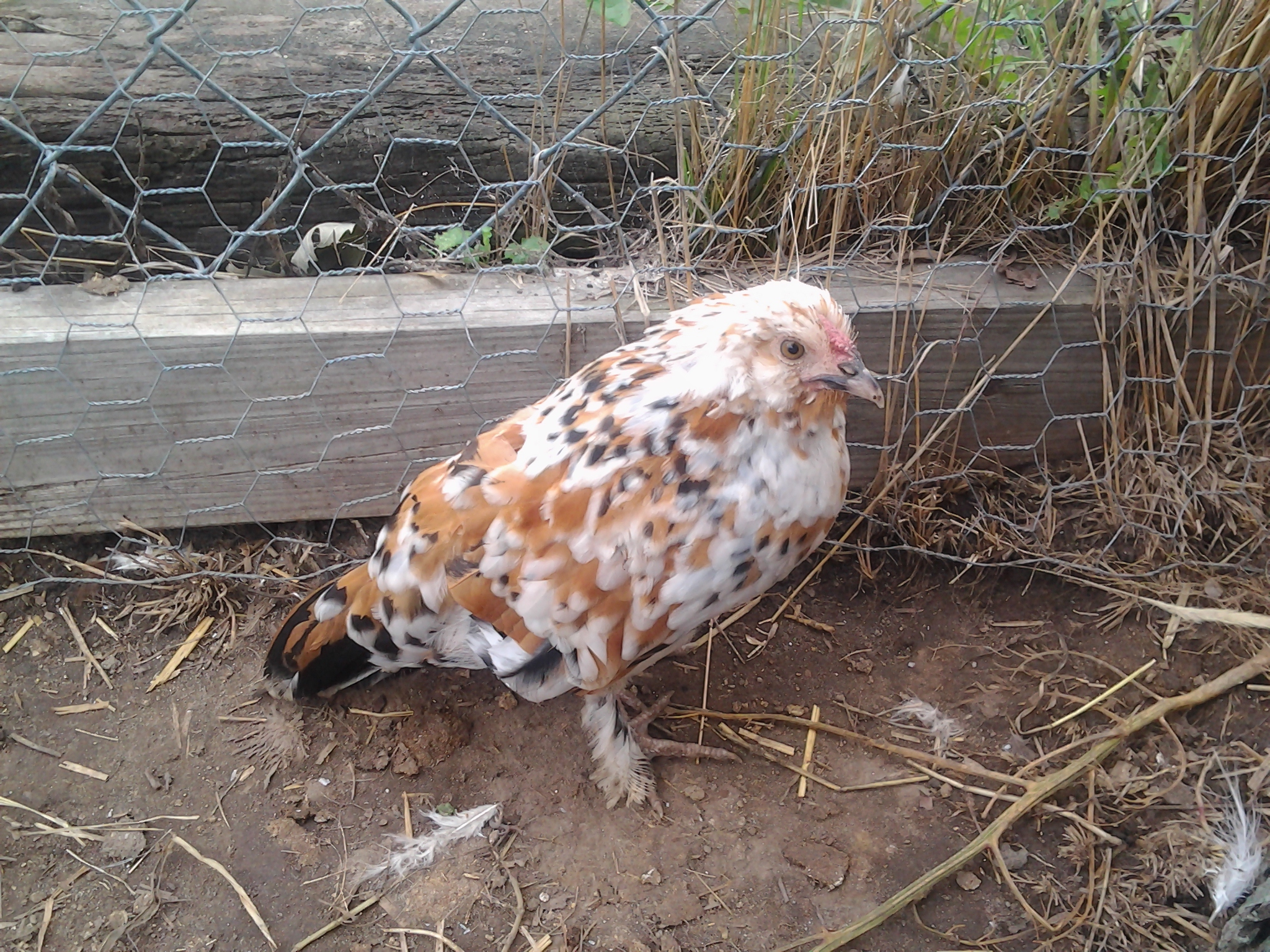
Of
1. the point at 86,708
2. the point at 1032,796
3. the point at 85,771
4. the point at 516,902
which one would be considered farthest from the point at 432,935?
the point at 1032,796

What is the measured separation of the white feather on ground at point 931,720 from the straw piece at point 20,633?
2.09m

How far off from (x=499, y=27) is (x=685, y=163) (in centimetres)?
75

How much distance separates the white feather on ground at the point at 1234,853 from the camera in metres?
1.47

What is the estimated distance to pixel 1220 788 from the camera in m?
1.65

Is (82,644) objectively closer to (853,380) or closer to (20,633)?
(20,633)

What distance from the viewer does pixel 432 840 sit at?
1699 millimetres

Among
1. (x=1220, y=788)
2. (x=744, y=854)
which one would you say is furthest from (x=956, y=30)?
(x=744, y=854)

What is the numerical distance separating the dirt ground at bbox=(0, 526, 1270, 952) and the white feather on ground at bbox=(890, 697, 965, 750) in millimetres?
25

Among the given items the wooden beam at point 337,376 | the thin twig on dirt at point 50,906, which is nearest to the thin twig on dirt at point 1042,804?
the wooden beam at point 337,376

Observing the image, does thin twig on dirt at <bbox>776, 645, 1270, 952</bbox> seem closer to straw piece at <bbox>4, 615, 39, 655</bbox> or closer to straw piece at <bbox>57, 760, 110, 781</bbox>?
straw piece at <bbox>57, 760, 110, 781</bbox>

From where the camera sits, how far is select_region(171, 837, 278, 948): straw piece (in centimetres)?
157

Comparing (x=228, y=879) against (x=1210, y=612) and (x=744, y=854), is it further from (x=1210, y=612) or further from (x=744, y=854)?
(x=1210, y=612)

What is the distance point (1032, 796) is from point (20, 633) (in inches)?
92.6

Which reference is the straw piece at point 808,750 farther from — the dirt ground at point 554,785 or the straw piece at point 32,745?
the straw piece at point 32,745
